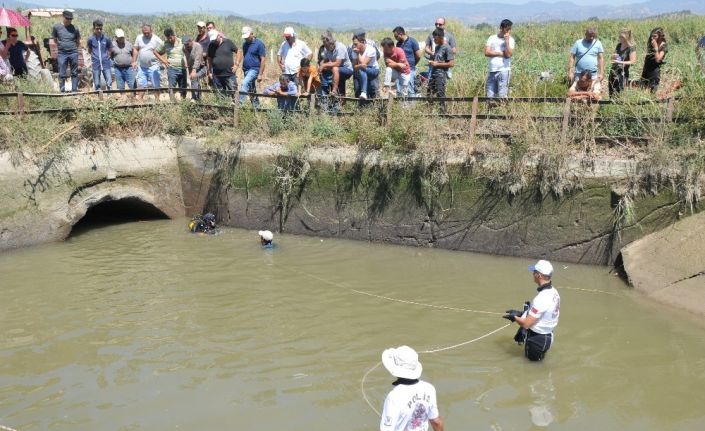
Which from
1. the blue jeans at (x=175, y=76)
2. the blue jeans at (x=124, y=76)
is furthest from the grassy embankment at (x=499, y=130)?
the blue jeans at (x=124, y=76)

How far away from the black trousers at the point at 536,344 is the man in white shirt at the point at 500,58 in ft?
20.7

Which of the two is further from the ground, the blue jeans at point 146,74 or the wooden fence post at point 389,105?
the blue jeans at point 146,74

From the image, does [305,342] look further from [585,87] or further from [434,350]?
[585,87]

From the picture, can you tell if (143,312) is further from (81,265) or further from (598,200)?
(598,200)

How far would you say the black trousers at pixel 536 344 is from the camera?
337 inches

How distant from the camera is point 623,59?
44.1 ft

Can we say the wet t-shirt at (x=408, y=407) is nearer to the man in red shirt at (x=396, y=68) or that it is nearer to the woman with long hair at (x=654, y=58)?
the man in red shirt at (x=396, y=68)

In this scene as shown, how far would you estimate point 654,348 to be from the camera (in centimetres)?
916

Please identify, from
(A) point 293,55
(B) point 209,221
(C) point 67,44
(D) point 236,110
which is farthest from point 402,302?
(C) point 67,44

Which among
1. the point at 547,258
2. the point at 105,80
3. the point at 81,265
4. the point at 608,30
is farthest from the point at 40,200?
the point at 608,30

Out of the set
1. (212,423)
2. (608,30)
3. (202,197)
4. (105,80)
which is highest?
(608,30)

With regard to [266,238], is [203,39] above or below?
above

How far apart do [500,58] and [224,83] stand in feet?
19.4

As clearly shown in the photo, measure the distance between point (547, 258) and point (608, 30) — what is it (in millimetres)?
20896
